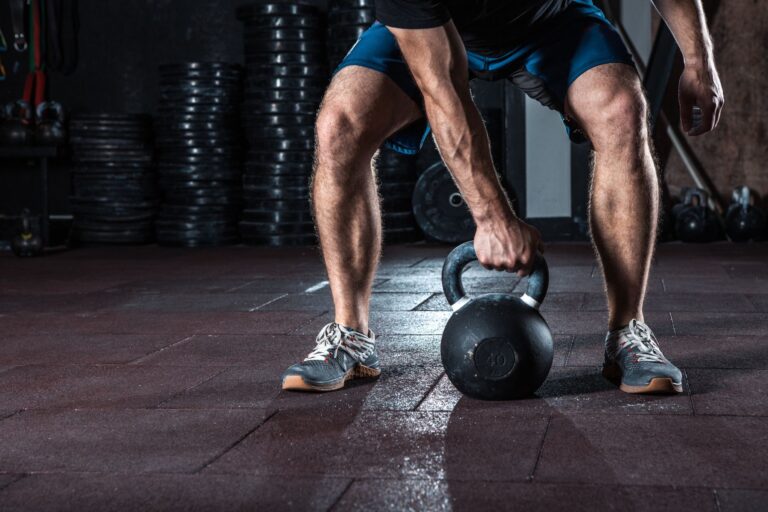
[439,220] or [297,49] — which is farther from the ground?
[297,49]

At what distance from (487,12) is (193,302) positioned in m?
1.92

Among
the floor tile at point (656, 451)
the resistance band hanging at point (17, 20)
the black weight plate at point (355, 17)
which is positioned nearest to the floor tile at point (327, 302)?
the floor tile at point (656, 451)

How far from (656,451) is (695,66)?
0.85m

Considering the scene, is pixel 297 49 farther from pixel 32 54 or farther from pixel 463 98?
pixel 463 98

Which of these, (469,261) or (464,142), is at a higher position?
(464,142)

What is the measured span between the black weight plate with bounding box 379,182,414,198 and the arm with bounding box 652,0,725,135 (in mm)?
3867

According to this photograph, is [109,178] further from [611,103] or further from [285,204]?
[611,103]

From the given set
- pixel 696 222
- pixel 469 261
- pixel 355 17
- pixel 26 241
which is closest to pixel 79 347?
pixel 469 261

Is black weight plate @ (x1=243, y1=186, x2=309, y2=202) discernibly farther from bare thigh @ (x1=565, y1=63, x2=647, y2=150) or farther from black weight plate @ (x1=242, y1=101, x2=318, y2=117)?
bare thigh @ (x1=565, y1=63, x2=647, y2=150)

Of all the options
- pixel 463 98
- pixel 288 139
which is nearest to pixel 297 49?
pixel 288 139

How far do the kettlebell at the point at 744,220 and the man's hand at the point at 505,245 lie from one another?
4.37 meters

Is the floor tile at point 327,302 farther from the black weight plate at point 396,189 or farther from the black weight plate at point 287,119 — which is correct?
the black weight plate at point 287,119

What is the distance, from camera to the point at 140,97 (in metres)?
7.00

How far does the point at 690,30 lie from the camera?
6.40 ft
